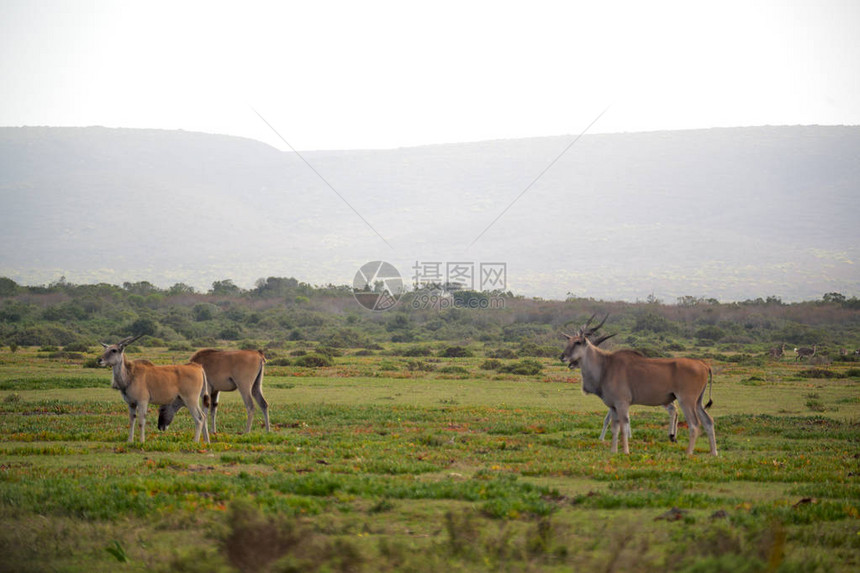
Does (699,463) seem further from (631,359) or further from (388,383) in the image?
(388,383)

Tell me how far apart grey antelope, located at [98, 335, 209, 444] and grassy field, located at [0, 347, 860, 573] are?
681 mm

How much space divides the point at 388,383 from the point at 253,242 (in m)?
161

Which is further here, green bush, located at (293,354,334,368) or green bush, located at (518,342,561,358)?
green bush, located at (518,342,561,358)

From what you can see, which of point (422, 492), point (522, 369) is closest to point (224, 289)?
point (522, 369)

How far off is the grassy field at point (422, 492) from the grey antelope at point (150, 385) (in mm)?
681

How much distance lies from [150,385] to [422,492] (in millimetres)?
8213

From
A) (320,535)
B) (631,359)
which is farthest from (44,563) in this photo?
(631,359)

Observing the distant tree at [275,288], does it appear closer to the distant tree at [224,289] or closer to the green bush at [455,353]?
the distant tree at [224,289]

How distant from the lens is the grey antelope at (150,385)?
53.0 feet

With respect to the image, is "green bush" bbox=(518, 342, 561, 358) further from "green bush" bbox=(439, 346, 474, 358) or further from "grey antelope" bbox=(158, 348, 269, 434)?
"grey antelope" bbox=(158, 348, 269, 434)

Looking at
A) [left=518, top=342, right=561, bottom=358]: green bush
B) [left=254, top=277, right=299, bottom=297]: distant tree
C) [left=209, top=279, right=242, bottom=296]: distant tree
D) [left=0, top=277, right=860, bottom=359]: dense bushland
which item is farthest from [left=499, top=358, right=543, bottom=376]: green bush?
[left=209, top=279, right=242, bottom=296]: distant tree

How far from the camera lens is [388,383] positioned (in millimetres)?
31234

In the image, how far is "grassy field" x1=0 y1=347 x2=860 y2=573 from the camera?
7641 mm

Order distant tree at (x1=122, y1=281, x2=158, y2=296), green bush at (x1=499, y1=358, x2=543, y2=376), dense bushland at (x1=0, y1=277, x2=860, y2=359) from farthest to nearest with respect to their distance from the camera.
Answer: distant tree at (x1=122, y1=281, x2=158, y2=296), dense bushland at (x1=0, y1=277, x2=860, y2=359), green bush at (x1=499, y1=358, x2=543, y2=376)
